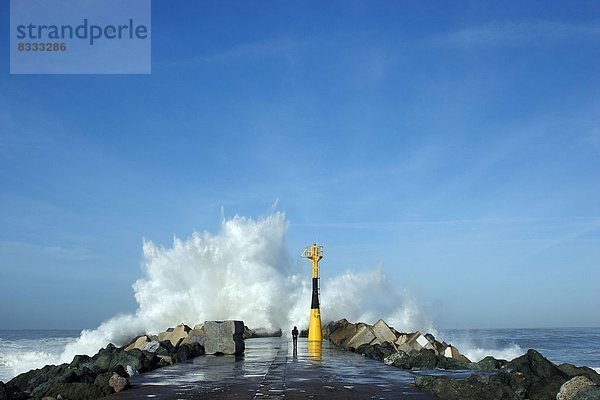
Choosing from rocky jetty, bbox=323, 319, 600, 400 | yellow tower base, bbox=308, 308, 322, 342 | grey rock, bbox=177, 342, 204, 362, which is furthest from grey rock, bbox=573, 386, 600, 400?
yellow tower base, bbox=308, 308, 322, 342

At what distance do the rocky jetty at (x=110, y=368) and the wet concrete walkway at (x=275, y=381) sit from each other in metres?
0.43

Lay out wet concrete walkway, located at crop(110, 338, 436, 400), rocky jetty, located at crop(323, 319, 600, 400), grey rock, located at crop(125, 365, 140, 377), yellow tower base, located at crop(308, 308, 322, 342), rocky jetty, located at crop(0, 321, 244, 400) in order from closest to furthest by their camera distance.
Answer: rocky jetty, located at crop(323, 319, 600, 400), wet concrete walkway, located at crop(110, 338, 436, 400), rocky jetty, located at crop(0, 321, 244, 400), grey rock, located at crop(125, 365, 140, 377), yellow tower base, located at crop(308, 308, 322, 342)

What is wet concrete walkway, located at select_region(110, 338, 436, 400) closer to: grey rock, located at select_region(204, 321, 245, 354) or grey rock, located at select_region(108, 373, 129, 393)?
grey rock, located at select_region(108, 373, 129, 393)

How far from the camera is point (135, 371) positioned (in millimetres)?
11953

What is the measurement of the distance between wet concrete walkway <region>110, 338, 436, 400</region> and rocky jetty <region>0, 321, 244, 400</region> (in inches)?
16.8

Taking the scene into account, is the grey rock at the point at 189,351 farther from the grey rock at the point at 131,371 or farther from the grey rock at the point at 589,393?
the grey rock at the point at 589,393

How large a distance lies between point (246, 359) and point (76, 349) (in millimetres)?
26056

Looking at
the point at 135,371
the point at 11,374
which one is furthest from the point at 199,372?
the point at 11,374

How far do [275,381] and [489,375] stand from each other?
430 cm

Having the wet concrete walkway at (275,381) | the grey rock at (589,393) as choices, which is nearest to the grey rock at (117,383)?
the wet concrete walkway at (275,381)

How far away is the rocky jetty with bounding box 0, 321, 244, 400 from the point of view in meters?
9.14

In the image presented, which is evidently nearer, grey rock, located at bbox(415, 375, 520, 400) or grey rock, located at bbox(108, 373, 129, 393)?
grey rock, located at bbox(415, 375, 520, 400)

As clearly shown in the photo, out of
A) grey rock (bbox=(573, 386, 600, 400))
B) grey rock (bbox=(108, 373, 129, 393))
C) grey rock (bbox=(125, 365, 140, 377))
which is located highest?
grey rock (bbox=(108, 373, 129, 393))

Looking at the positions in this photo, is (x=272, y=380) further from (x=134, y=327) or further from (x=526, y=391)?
(x=134, y=327)
